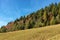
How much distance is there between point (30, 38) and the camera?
144ft

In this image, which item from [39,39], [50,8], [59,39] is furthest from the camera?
[50,8]

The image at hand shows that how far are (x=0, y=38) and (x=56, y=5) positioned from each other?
448ft

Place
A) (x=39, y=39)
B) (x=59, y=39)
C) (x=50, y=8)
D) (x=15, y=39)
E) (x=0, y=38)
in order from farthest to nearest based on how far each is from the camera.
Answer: (x=50, y=8), (x=0, y=38), (x=15, y=39), (x=39, y=39), (x=59, y=39)

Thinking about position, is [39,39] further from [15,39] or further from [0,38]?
[0,38]

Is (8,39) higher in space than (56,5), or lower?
lower

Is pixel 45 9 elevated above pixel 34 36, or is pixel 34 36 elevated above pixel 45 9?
pixel 45 9

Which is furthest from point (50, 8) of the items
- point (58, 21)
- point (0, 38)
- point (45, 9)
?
point (0, 38)

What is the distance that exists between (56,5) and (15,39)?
139 m

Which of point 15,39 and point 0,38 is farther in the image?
point 0,38

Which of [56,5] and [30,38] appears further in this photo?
[56,5]

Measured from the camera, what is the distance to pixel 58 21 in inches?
4783

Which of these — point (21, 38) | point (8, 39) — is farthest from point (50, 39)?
point (8, 39)

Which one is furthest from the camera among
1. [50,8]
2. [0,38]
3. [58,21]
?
[50,8]

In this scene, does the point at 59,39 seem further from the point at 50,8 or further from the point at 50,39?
the point at 50,8
